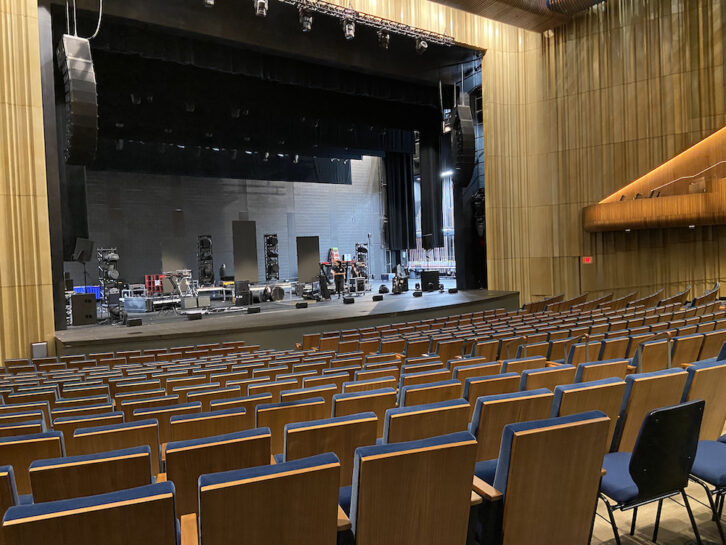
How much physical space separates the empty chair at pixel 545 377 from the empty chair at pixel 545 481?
1271 millimetres

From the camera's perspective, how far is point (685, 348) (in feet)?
14.1

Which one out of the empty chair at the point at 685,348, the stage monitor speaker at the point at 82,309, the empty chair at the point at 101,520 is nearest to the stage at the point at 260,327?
the stage monitor speaker at the point at 82,309

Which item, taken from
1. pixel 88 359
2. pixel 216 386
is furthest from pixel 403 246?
pixel 216 386

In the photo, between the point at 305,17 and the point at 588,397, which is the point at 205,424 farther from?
the point at 305,17

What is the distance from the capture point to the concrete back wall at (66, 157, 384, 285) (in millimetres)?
19344

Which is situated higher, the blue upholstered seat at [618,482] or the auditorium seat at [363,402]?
the auditorium seat at [363,402]

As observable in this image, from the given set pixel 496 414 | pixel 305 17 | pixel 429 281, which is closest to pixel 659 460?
pixel 496 414

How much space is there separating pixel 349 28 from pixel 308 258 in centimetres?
730

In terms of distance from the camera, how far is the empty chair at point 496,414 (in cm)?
224

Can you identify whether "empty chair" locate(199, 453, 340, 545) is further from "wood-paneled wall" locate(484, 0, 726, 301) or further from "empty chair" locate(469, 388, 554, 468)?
"wood-paneled wall" locate(484, 0, 726, 301)

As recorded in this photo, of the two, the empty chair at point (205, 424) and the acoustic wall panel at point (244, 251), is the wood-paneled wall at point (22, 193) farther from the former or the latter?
the empty chair at point (205, 424)

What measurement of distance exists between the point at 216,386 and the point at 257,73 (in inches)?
405

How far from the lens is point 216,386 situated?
13.3 feet

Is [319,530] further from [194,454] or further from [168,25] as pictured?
[168,25]
